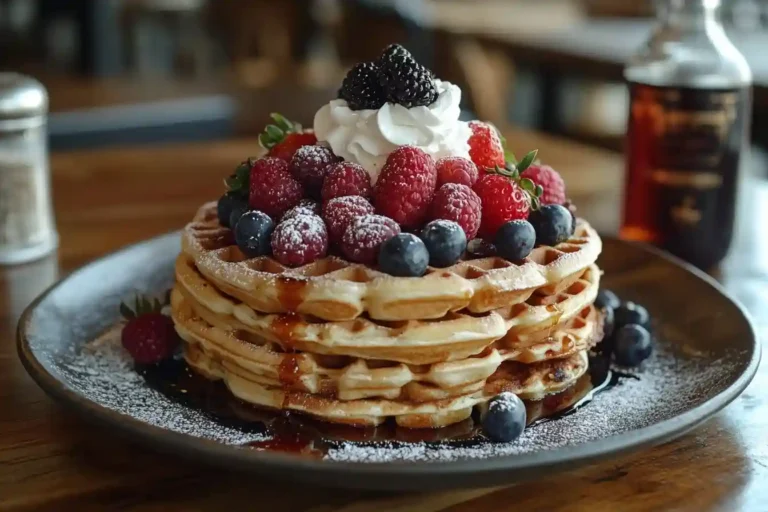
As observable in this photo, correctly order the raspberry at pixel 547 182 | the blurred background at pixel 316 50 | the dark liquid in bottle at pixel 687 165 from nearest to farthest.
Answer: the raspberry at pixel 547 182 → the dark liquid in bottle at pixel 687 165 → the blurred background at pixel 316 50

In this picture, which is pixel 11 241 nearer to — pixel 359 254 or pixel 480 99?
pixel 359 254

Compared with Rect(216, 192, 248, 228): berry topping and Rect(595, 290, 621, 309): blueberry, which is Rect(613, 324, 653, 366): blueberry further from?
Rect(216, 192, 248, 228): berry topping

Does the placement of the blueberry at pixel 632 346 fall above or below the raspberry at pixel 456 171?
below

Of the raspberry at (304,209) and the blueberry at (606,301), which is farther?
the blueberry at (606,301)

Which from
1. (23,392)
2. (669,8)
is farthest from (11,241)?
(669,8)

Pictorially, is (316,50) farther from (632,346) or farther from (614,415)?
(614,415)

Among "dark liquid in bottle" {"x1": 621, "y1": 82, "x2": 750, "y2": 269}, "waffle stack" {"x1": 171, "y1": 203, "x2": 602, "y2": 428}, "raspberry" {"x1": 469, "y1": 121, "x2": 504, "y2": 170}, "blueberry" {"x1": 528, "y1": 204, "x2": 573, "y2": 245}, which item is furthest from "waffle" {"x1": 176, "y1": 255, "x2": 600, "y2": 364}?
"dark liquid in bottle" {"x1": 621, "y1": 82, "x2": 750, "y2": 269}

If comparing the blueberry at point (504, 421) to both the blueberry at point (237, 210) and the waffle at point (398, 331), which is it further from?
the blueberry at point (237, 210)

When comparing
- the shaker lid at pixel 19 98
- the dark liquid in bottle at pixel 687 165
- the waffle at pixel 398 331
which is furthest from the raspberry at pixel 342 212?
the shaker lid at pixel 19 98
